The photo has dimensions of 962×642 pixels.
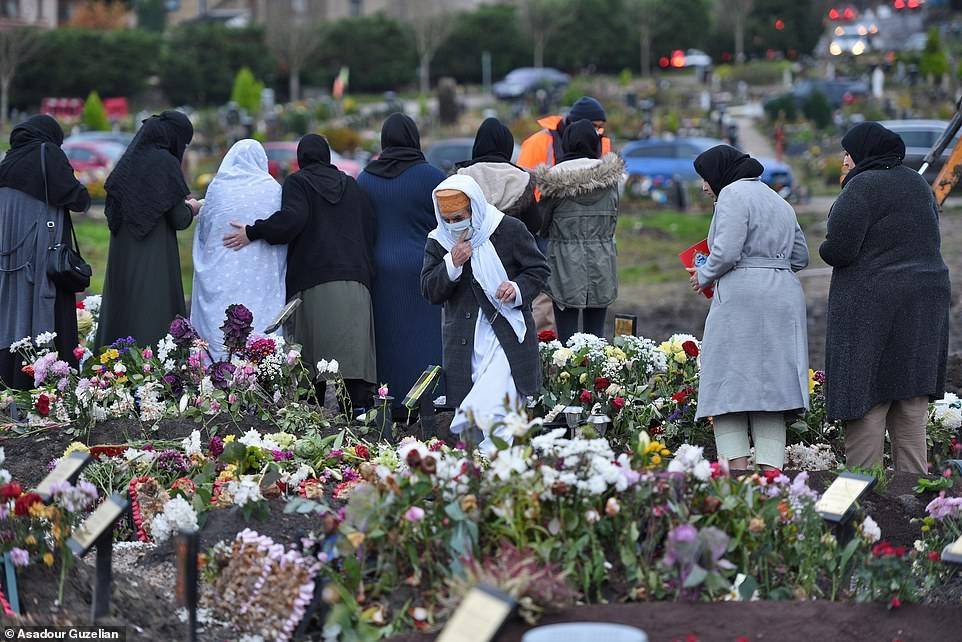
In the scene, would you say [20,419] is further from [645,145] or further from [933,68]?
[933,68]

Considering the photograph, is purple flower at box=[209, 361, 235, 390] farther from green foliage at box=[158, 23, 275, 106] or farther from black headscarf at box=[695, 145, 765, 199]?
green foliage at box=[158, 23, 275, 106]

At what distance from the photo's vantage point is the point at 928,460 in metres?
6.49

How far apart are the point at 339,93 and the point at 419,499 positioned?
38749 millimetres

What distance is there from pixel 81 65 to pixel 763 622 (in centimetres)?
4724

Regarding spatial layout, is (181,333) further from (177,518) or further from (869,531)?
(869,531)

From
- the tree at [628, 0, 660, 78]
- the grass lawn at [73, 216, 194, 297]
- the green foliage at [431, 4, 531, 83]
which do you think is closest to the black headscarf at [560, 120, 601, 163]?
the grass lawn at [73, 216, 194, 297]

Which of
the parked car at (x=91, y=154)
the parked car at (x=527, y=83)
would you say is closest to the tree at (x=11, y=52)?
the parked car at (x=527, y=83)

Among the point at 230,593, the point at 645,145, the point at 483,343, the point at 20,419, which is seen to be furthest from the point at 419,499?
the point at 645,145

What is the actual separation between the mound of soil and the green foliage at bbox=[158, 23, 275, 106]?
156 ft

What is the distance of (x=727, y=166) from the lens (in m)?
5.83

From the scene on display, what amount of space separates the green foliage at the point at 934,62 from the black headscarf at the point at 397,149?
119 ft

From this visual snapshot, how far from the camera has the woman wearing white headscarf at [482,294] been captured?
18.8 ft

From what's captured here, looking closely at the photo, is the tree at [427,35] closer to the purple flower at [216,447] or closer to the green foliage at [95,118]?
the green foliage at [95,118]

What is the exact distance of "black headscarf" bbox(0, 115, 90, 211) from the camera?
7.32m
